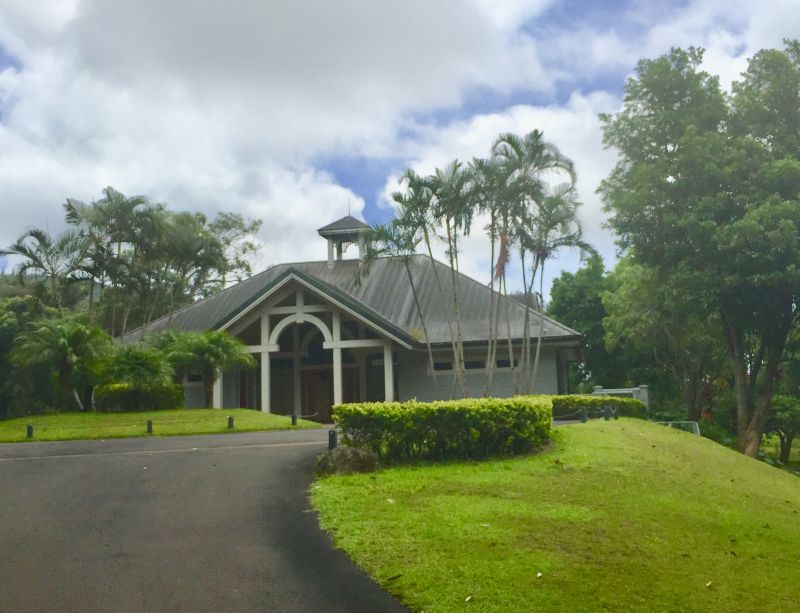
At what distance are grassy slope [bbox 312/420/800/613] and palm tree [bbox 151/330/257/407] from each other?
585 inches

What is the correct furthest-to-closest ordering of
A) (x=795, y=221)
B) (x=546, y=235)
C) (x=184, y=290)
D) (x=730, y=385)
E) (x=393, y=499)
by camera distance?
(x=184, y=290)
(x=730, y=385)
(x=546, y=235)
(x=795, y=221)
(x=393, y=499)

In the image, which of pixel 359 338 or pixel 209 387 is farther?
pixel 359 338

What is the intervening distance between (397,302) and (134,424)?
12.4 metres

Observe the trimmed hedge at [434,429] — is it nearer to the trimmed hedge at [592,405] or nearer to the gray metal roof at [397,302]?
the trimmed hedge at [592,405]

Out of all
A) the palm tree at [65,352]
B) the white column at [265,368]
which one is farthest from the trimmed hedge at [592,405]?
the palm tree at [65,352]

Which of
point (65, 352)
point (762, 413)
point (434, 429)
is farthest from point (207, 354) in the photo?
point (762, 413)

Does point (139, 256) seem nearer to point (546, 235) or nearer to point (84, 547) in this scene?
point (546, 235)

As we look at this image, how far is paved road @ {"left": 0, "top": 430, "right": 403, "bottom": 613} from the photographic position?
21.6 ft

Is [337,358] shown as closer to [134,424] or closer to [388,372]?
[388,372]

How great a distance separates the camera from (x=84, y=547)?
8.10 meters

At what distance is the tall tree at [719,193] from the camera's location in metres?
20.6

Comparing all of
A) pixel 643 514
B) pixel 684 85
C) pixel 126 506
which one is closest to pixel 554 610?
pixel 643 514

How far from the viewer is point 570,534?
7.86 metres

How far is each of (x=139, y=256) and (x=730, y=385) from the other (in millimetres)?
29306
